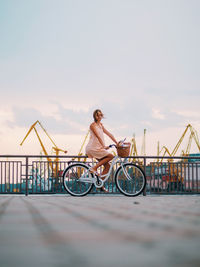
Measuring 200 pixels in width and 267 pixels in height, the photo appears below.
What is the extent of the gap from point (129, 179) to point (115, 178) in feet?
0.93

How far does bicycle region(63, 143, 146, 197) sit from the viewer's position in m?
8.39

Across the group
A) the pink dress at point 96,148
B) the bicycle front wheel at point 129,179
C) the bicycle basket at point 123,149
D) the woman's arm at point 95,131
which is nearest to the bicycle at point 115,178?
the bicycle front wheel at point 129,179

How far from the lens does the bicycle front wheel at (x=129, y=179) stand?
8.37 meters

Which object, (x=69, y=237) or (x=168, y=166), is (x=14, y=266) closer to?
(x=69, y=237)

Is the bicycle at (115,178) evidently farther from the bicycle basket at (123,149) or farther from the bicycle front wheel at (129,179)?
the bicycle basket at (123,149)

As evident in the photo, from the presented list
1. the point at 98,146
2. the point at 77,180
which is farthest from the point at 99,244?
the point at 77,180

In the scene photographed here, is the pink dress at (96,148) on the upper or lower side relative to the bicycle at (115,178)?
upper

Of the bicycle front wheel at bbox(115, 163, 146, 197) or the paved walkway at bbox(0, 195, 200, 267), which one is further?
the bicycle front wheel at bbox(115, 163, 146, 197)

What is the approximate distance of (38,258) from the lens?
4.66 feet

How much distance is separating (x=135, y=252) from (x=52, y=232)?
2.60 ft

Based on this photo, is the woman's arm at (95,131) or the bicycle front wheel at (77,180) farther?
the bicycle front wheel at (77,180)

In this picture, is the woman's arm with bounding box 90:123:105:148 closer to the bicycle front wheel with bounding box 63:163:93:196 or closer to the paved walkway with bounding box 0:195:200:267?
the bicycle front wheel with bounding box 63:163:93:196

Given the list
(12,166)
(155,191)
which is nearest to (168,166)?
Result: (155,191)

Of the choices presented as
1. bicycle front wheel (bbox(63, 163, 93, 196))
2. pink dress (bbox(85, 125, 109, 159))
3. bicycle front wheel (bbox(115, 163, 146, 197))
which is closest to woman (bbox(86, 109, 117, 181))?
pink dress (bbox(85, 125, 109, 159))
